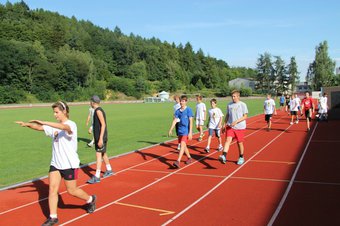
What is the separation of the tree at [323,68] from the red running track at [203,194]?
8580 cm

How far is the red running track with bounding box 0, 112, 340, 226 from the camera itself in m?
5.46

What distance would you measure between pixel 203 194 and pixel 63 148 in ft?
9.07

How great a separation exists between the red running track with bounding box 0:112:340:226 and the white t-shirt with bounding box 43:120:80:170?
895 mm

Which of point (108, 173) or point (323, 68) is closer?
point (108, 173)

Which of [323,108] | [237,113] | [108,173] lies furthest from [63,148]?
[323,108]

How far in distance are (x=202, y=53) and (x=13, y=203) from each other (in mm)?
156314

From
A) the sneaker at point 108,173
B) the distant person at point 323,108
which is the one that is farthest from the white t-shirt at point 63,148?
the distant person at point 323,108

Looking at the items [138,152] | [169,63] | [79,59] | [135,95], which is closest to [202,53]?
[169,63]

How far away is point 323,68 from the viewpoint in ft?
292

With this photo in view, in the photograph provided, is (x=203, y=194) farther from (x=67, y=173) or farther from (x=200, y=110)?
(x=200, y=110)

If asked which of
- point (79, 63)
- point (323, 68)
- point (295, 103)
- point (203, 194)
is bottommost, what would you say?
point (203, 194)

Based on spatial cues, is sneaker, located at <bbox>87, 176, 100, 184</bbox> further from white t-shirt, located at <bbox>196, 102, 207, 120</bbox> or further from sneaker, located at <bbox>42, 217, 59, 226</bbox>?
white t-shirt, located at <bbox>196, 102, 207, 120</bbox>

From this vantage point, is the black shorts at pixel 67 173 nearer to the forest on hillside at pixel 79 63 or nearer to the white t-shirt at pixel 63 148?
the white t-shirt at pixel 63 148

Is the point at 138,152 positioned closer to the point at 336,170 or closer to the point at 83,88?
the point at 336,170
